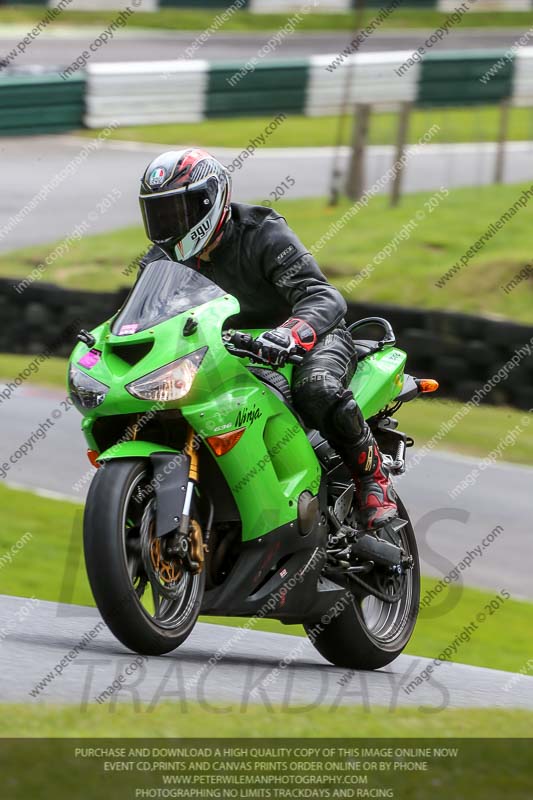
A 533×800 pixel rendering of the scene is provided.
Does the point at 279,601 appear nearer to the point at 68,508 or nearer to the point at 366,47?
the point at 68,508

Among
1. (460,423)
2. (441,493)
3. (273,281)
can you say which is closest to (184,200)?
(273,281)

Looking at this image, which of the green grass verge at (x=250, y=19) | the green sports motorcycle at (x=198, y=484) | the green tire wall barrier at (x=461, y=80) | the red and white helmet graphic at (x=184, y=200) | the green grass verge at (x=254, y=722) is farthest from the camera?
the green grass verge at (x=250, y=19)

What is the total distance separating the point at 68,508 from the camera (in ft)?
30.0

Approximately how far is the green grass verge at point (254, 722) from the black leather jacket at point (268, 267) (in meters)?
1.47

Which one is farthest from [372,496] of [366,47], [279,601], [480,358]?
[366,47]

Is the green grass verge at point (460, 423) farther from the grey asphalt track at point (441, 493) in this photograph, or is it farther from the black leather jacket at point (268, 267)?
the black leather jacket at point (268, 267)

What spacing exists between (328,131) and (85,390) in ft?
64.5

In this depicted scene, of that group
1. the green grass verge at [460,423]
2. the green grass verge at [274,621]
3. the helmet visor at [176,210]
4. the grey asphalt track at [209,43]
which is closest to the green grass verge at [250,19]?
the grey asphalt track at [209,43]

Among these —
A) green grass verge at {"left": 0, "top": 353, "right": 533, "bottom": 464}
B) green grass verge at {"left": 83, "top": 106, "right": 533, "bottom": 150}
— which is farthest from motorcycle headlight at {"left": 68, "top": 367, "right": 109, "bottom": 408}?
green grass verge at {"left": 83, "top": 106, "right": 533, "bottom": 150}

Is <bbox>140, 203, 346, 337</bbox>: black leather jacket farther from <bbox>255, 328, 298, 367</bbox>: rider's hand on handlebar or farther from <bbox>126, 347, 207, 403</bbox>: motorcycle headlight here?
<bbox>126, 347, 207, 403</bbox>: motorcycle headlight

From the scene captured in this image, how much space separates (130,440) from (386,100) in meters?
14.0

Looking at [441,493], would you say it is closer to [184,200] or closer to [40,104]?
[184,200]

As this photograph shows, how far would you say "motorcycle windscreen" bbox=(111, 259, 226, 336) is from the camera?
488 cm
